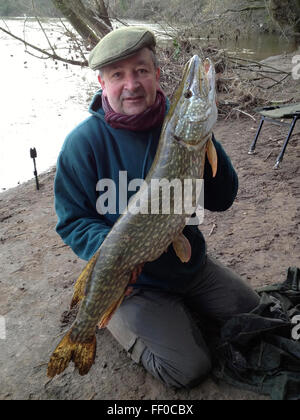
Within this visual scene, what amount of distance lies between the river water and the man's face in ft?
15.5

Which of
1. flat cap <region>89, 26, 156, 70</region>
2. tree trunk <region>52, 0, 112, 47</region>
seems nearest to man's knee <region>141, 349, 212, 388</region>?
flat cap <region>89, 26, 156, 70</region>

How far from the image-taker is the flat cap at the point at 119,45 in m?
1.83

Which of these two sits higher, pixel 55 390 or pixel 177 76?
pixel 177 76

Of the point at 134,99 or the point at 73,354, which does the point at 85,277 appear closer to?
the point at 73,354

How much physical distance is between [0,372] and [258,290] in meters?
1.70

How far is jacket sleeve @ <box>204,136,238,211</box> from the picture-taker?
2090 mm

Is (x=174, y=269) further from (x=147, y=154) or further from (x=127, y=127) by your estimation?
(x=127, y=127)

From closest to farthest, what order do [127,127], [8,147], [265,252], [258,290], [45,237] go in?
[127,127]
[258,290]
[265,252]
[45,237]
[8,147]

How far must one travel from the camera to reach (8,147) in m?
7.88

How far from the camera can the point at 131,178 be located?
2061 millimetres

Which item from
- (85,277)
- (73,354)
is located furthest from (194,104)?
(73,354)

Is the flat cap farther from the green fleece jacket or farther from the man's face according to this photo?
the green fleece jacket

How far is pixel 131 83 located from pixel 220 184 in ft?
2.46
